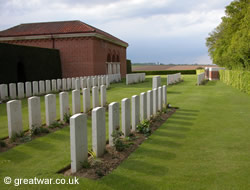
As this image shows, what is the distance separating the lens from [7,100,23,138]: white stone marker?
580cm

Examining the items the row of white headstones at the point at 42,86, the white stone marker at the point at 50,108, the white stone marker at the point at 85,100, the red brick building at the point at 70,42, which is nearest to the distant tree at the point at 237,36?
the row of white headstones at the point at 42,86

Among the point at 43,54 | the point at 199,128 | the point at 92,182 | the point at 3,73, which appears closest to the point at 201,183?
the point at 92,182

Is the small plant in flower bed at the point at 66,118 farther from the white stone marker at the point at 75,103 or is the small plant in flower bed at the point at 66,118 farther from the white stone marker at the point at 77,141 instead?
the white stone marker at the point at 77,141

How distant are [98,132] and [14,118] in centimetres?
248

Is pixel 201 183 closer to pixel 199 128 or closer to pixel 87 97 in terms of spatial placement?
pixel 199 128

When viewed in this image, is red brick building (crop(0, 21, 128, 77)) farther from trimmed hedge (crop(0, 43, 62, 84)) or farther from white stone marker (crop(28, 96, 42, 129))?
white stone marker (crop(28, 96, 42, 129))

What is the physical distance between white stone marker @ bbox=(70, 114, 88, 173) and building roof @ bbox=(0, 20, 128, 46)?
68.4 ft

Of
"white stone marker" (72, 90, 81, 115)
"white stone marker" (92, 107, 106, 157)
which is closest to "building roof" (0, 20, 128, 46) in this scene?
"white stone marker" (72, 90, 81, 115)

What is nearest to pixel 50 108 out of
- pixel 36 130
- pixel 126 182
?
pixel 36 130

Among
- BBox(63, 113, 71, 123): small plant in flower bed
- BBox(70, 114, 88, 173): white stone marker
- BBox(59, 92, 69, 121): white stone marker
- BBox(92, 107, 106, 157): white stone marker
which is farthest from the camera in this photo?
BBox(59, 92, 69, 121): white stone marker

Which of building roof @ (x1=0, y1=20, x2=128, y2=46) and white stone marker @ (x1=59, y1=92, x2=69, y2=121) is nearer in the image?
white stone marker @ (x1=59, y1=92, x2=69, y2=121)

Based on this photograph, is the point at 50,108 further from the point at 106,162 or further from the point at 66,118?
the point at 106,162

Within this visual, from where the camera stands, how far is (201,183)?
3.66 metres

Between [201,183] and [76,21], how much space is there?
2582cm
